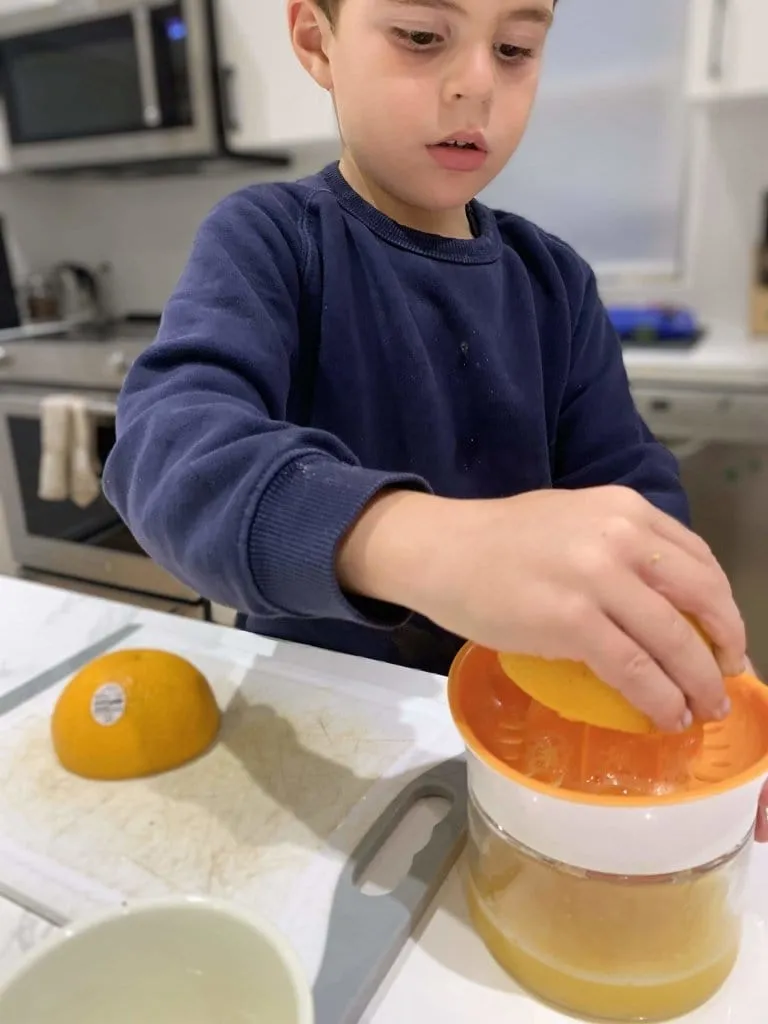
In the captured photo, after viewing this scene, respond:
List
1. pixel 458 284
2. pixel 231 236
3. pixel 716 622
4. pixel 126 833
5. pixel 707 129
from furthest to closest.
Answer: pixel 707 129 → pixel 458 284 → pixel 231 236 → pixel 126 833 → pixel 716 622

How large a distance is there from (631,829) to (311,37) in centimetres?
62

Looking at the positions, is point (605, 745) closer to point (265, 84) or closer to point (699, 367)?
point (699, 367)

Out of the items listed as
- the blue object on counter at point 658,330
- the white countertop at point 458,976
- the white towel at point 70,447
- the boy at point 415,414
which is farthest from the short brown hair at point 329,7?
the white towel at point 70,447

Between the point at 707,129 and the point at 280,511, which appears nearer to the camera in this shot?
the point at 280,511

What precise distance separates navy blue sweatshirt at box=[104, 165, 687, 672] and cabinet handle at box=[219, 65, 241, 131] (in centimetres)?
132

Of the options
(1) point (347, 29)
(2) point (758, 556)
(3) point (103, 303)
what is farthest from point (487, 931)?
(3) point (103, 303)

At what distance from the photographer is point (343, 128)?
67cm

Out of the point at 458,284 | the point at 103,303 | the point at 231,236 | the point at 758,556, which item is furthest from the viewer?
the point at 103,303

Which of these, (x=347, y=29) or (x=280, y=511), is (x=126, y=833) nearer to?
(x=280, y=511)

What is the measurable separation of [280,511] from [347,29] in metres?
0.42

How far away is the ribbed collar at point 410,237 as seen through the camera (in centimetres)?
72

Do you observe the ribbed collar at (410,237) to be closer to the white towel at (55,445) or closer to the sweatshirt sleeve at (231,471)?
the sweatshirt sleeve at (231,471)

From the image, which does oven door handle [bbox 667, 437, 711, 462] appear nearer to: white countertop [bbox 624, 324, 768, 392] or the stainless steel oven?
white countertop [bbox 624, 324, 768, 392]

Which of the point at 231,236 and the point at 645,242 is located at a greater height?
the point at 231,236
